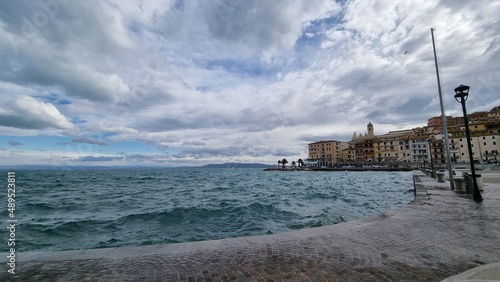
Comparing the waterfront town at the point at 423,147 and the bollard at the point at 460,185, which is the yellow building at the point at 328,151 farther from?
the bollard at the point at 460,185

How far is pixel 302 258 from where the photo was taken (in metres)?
4.40

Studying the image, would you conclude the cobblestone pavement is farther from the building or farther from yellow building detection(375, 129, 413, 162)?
the building

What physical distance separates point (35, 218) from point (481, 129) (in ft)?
370

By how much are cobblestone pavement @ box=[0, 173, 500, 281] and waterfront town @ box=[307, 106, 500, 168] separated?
4743cm

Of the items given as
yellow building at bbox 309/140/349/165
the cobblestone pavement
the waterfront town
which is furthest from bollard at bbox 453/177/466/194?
yellow building at bbox 309/140/349/165

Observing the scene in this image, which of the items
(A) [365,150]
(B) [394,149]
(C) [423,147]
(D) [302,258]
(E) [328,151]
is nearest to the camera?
(D) [302,258]

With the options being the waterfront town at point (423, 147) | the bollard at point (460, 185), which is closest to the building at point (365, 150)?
the waterfront town at point (423, 147)

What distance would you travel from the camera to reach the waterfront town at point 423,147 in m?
73.7

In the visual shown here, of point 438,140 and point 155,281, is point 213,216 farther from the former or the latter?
point 438,140

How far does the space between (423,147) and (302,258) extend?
114875mm

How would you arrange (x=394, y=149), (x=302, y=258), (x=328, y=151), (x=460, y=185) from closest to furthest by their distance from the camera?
(x=302, y=258), (x=460, y=185), (x=394, y=149), (x=328, y=151)

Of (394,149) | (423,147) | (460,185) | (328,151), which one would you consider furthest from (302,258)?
(328,151)

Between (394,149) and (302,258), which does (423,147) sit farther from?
(302,258)

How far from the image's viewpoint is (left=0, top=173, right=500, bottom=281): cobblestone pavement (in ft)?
12.4
